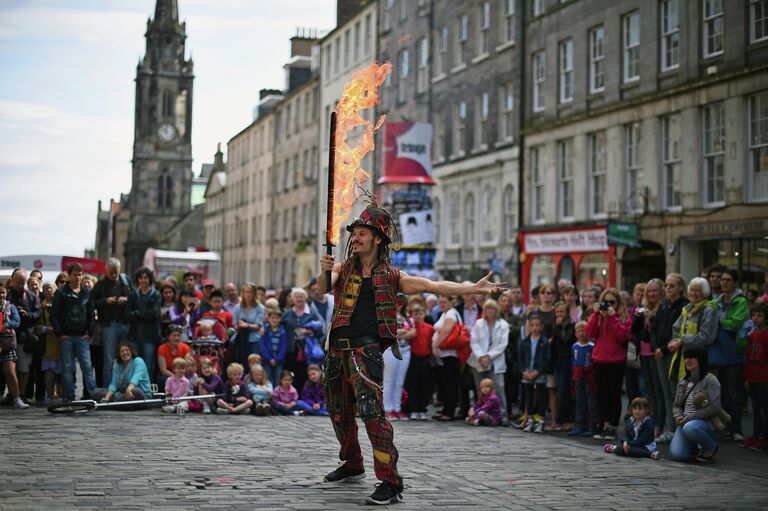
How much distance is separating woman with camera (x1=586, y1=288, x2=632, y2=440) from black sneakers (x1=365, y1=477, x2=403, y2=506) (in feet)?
19.9

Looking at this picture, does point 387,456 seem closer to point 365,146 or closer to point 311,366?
point 365,146

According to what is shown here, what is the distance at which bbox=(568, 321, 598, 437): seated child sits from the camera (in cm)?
1362

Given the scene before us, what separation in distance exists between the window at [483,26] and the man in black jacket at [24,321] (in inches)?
942

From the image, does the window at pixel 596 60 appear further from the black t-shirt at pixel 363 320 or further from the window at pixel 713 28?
the black t-shirt at pixel 363 320

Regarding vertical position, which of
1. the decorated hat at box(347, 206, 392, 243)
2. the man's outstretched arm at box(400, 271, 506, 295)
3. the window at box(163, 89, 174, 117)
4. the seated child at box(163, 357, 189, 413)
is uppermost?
the window at box(163, 89, 174, 117)

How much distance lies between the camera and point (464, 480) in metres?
9.08

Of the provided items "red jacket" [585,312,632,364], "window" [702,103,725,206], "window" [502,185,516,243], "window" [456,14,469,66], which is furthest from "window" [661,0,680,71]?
"red jacket" [585,312,632,364]

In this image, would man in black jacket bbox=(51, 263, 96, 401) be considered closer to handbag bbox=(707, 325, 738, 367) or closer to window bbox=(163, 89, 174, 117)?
handbag bbox=(707, 325, 738, 367)

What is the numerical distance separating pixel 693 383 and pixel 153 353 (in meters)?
8.10

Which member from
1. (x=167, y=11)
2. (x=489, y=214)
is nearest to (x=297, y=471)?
(x=489, y=214)

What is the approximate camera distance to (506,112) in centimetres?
3519

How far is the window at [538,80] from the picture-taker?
33.2 m

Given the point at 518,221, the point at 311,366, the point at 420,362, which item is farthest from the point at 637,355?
the point at 518,221

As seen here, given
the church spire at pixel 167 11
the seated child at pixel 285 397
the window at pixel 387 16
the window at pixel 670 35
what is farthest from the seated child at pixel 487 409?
the church spire at pixel 167 11
